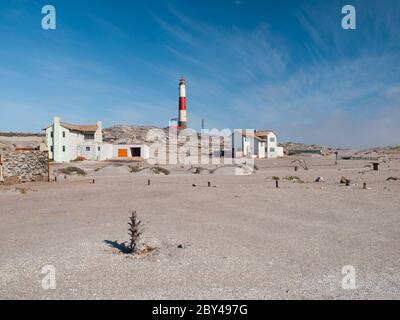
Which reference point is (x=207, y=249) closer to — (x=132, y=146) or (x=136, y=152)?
(x=132, y=146)

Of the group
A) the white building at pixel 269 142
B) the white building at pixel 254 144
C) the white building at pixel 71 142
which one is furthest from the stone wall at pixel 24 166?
the white building at pixel 269 142

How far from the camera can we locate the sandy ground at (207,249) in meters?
5.12

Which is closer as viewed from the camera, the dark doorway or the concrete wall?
the concrete wall

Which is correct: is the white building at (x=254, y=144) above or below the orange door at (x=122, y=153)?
above

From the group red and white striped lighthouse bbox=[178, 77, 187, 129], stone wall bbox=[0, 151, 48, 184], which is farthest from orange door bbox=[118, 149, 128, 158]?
stone wall bbox=[0, 151, 48, 184]

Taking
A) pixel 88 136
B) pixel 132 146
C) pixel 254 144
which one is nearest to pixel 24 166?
pixel 88 136

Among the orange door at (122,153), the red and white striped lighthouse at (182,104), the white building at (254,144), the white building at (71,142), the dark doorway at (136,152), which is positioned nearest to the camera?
the white building at (71,142)

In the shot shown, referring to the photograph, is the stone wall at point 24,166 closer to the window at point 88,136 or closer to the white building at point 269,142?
the window at point 88,136

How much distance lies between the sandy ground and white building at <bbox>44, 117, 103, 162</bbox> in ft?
117

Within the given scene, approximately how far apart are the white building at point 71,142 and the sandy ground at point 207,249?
3573 centimetres

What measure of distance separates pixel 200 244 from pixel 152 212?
4.12 meters

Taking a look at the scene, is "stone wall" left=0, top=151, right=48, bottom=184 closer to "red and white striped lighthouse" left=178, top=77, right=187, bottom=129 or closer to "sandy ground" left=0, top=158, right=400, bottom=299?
"sandy ground" left=0, top=158, right=400, bottom=299

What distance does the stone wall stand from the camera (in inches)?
778

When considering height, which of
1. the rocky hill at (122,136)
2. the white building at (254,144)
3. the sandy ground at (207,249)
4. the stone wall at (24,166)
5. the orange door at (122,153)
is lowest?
the sandy ground at (207,249)
